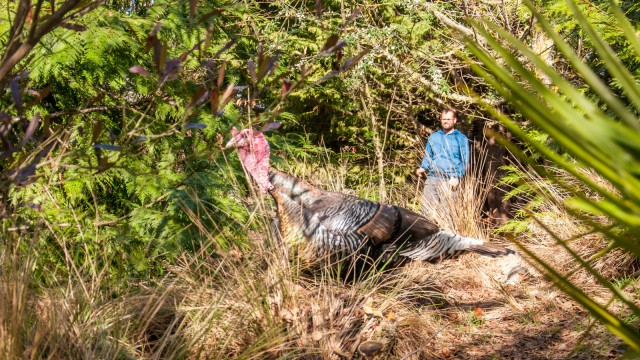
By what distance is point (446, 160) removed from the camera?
28.9 ft

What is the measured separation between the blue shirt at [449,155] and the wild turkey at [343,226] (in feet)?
8.85

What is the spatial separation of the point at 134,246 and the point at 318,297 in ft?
4.57

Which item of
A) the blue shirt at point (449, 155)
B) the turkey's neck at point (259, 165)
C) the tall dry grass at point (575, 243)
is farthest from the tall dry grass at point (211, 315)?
the blue shirt at point (449, 155)

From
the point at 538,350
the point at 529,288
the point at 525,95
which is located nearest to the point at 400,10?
the point at 529,288

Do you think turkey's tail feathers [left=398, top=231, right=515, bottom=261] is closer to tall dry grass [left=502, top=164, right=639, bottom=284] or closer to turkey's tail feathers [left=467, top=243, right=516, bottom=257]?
turkey's tail feathers [left=467, top=243, right=516, bottom=257]

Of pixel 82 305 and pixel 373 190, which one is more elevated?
pixel 82 305

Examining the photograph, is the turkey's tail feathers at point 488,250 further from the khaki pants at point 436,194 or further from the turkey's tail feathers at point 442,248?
the khaki pants at point 436,194

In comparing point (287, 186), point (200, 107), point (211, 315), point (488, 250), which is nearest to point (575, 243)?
point (488, 250)

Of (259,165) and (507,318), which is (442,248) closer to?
(507,318)

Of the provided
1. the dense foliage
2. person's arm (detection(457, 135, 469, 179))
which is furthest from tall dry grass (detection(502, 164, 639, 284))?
person's arm (detection(457, 135, 469, 179))

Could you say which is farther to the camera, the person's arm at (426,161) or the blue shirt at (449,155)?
the person's arm at (426,161)

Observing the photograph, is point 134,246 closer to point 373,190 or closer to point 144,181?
point 144,181

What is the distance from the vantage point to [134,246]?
492 cm

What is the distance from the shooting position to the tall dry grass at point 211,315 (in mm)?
3189
